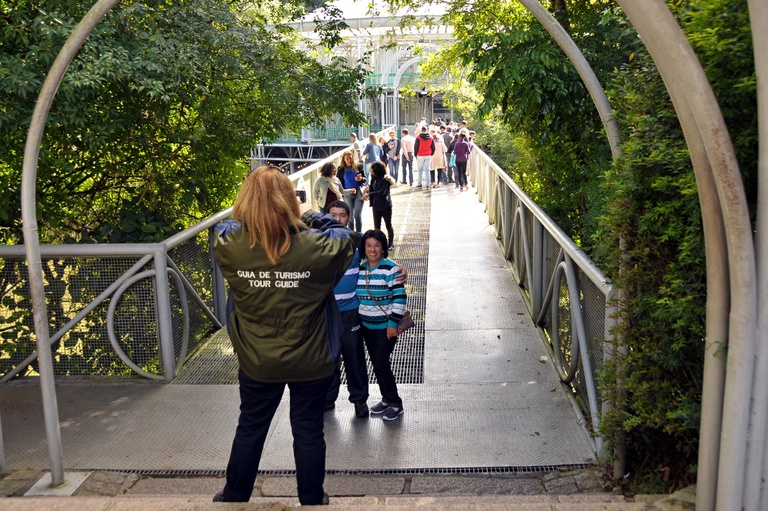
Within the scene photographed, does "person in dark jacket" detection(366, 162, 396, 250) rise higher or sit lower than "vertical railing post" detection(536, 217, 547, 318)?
higher

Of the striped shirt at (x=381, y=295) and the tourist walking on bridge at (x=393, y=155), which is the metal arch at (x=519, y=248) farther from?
the tourist walking on bridge at (x=393, y=155)

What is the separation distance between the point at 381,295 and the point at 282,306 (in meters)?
1.82

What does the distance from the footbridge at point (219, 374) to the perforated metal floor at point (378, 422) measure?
1 centimetres

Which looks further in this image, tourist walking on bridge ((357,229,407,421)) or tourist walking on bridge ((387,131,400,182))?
tourist walking on bridge ((387,131,400,182))

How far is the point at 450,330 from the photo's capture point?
8016mm

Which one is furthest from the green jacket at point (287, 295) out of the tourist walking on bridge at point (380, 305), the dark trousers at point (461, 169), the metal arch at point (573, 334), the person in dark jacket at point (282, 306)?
the dark trousers at point (461, 169)

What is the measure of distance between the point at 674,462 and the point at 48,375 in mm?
3538

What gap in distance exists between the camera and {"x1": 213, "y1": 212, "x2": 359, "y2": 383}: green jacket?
A: 381 centimetres

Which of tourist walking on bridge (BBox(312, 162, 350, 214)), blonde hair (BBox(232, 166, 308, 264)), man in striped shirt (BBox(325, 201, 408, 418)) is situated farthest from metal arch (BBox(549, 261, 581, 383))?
tourist walking on bridge (BBox(312, 162, 350, 214))

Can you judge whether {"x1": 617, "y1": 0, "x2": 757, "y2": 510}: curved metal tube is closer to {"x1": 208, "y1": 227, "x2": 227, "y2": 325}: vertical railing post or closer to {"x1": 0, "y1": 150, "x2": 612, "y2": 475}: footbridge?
{"x1": 0, "y1": 150, "x2": 612, "y2": 475}: footbridge

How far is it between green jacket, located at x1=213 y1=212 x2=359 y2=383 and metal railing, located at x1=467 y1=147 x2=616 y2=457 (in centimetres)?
162

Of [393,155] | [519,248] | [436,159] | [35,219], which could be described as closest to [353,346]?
[35,219]

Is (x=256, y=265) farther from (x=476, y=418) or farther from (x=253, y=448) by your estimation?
(x=476, y=418)

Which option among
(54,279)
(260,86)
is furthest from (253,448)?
(260,86)
